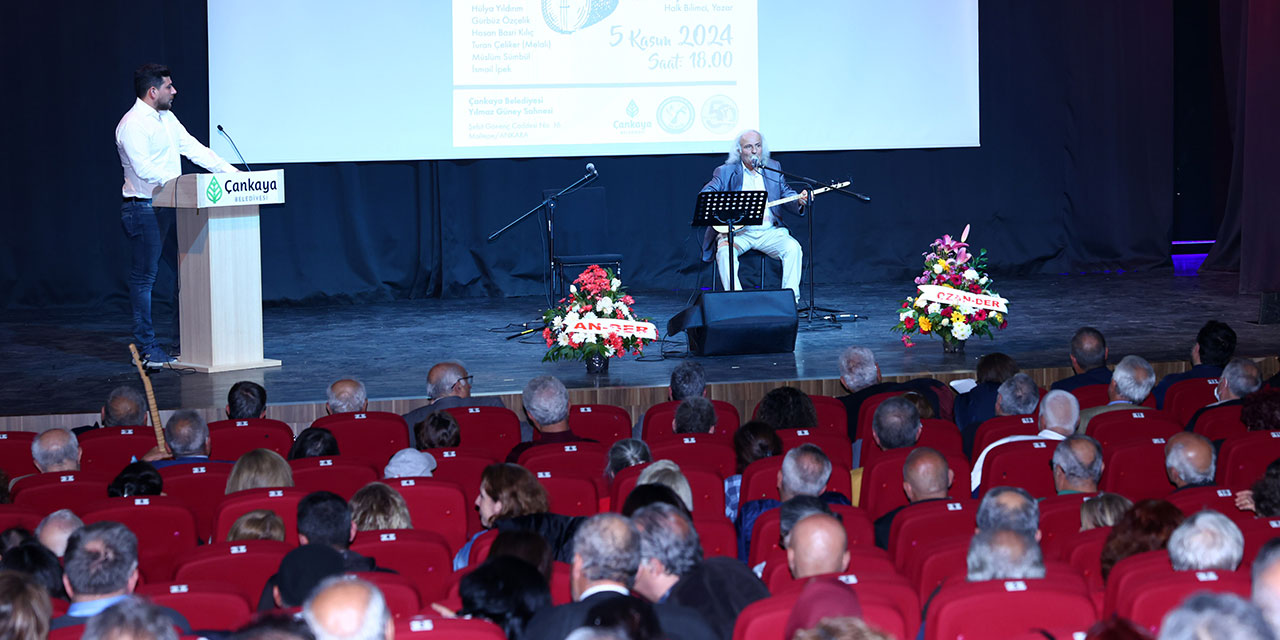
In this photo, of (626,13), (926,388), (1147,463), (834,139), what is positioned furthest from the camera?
(834,139)

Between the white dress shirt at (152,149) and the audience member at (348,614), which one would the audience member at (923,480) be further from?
the white dress shirt at (152,149)

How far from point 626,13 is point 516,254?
7.84 feet

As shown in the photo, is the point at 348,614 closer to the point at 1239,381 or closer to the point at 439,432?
the point at 439,432

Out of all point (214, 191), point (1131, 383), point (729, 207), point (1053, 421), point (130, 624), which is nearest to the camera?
point (130, 624)

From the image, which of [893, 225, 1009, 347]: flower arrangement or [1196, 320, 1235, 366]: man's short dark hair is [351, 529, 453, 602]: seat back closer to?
[1196, 320, 1235, 366]: man's short dark hair

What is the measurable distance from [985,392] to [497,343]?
12.6 ft

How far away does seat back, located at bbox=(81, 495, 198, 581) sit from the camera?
13.2 feet

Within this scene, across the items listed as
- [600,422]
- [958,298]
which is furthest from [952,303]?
[600,422]

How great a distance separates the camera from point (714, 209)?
28.9ft

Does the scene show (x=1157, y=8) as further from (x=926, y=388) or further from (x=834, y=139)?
(x=926, y=388)

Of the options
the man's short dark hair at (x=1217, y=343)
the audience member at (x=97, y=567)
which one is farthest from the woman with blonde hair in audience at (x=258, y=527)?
the man's short dark hair at (x=1217, y=343)

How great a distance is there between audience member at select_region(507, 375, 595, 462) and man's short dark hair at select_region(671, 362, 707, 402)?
2.82ft

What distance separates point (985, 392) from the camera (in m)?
6.21

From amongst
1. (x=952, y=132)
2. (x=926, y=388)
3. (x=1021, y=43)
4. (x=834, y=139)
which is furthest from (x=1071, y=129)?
(x=926, y=388)
